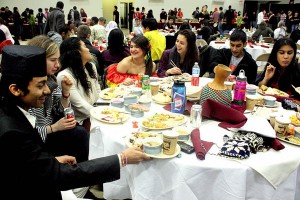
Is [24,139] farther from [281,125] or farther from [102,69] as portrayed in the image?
[102,69]

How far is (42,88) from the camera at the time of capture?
1.25 m

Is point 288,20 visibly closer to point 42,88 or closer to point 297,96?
point 297,96

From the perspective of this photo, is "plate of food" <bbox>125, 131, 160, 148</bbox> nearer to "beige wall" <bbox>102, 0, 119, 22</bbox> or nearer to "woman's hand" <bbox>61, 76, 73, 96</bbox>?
"woman's hand" <bbox>61, 76, 73, 96</bbox>

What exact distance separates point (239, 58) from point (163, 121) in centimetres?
212

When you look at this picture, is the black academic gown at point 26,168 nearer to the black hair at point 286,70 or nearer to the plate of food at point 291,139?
the plate of food at point 291,139

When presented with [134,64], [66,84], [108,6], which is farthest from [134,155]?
[108,6]

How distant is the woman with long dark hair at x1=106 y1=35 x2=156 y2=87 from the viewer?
3262mm

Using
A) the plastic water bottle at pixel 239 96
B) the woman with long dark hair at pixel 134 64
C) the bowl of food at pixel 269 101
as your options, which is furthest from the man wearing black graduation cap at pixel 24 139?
the woman with long dark hair at pixel 134 64

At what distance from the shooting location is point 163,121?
6.33 feet

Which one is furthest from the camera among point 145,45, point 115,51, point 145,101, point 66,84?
point 115,51

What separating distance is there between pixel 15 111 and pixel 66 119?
1.11 m

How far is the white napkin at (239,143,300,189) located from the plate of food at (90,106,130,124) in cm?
88

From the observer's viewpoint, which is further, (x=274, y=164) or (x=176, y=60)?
(x=176, y=60)

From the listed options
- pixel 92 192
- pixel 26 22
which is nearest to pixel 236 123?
pixel 92 192
